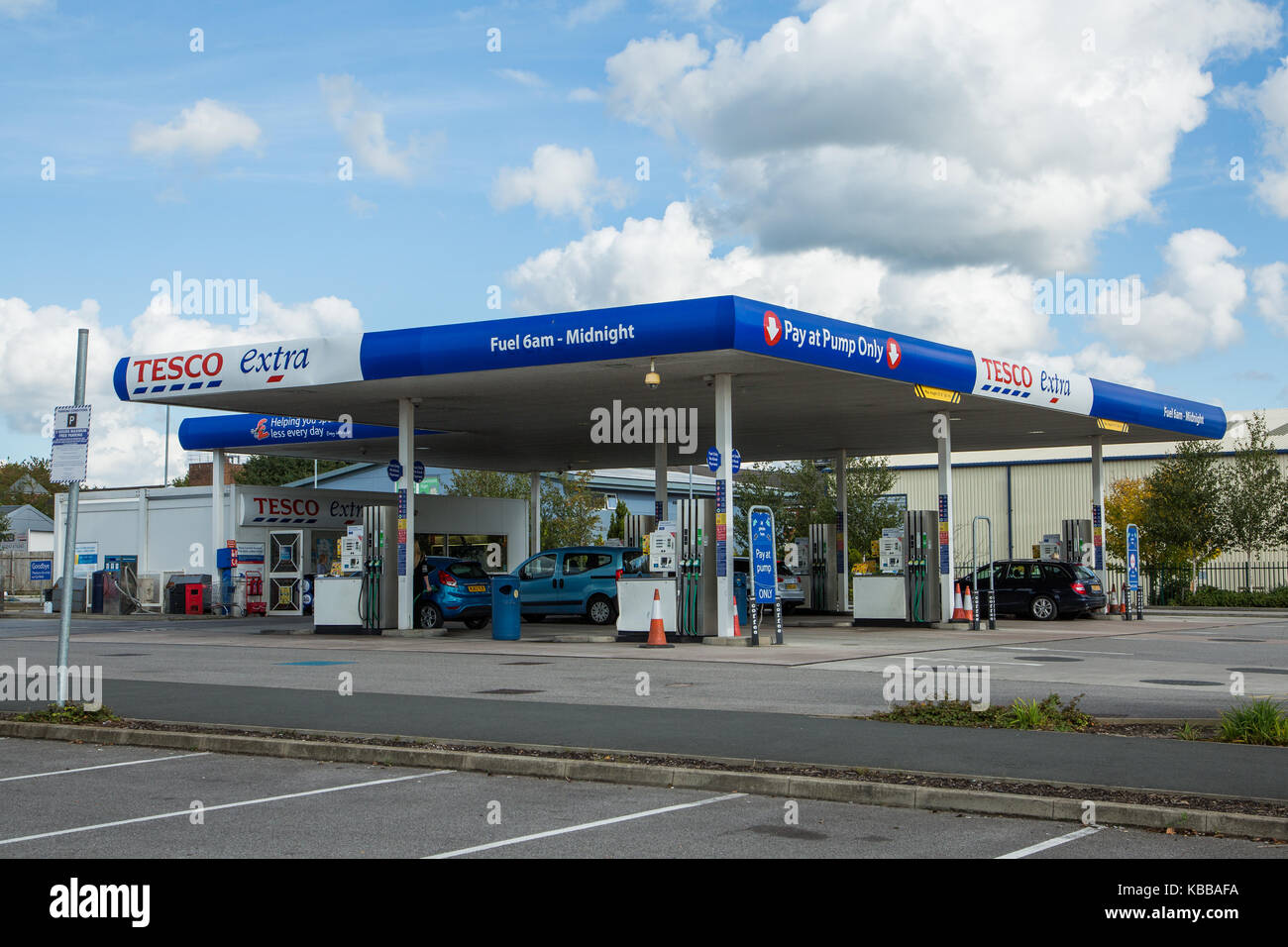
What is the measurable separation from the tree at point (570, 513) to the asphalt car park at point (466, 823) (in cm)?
4181

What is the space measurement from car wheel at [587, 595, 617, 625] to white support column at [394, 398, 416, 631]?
4786mm

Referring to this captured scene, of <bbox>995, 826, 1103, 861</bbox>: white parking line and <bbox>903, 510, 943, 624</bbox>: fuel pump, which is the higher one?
<bbox>903, 510, 943, 624</bbox>: fuel pump

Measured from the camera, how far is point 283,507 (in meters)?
35.4

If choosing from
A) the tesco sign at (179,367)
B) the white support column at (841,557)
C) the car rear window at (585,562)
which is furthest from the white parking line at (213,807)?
the white support column at (841,557)

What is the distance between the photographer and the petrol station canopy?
1991 centimetres

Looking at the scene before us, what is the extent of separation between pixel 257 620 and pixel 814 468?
70.6ft

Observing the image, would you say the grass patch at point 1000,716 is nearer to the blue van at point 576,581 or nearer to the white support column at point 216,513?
the blue van at point 576,581

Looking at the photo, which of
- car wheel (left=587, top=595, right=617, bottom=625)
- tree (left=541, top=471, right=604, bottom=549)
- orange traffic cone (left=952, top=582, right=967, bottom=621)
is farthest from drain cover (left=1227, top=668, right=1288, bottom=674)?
tree (left=541, top=471, right=604, bottom=549)

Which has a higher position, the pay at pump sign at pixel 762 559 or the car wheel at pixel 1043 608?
the pay at pump sign at pixel 762 559

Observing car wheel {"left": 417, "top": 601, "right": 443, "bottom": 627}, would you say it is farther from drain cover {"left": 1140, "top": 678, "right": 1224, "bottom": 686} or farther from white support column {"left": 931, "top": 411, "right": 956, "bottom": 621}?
drain cover {"left": 1140, "top": 678, "right": 1224, "bottom": 686}

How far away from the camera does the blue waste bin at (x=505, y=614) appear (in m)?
23.6

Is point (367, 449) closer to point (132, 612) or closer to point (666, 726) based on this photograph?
point (132, 612)

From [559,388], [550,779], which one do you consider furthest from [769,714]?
[559,388]

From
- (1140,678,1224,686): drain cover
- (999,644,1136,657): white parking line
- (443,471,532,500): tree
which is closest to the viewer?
(1140,678,1224,686): drain cover
